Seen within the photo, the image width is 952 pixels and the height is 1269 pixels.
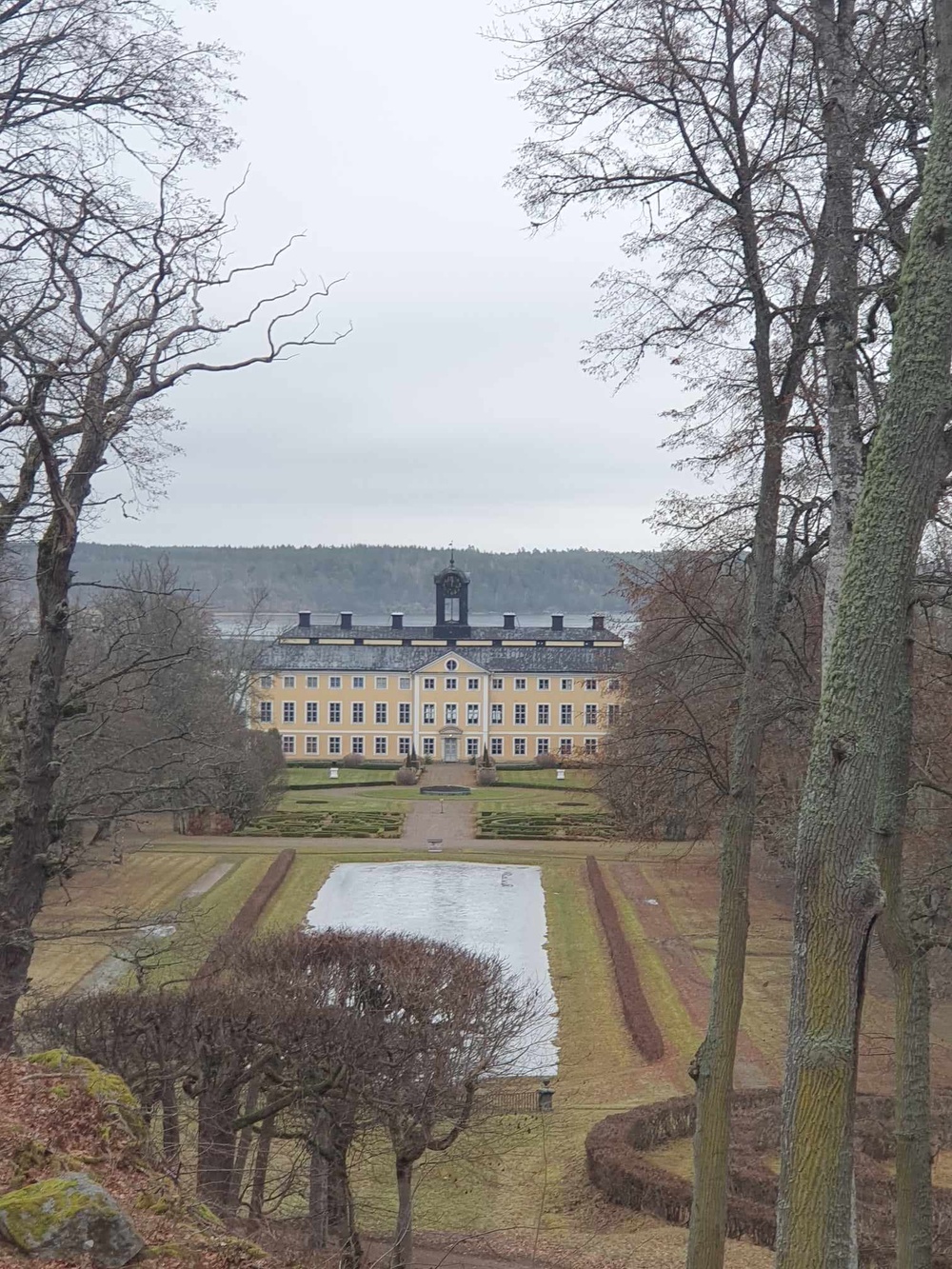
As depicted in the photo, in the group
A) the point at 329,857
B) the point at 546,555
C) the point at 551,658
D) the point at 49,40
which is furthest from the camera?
the point at 546,555

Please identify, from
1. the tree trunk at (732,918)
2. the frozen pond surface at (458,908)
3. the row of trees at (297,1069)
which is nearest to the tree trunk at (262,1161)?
the row of trees at (297,1069)

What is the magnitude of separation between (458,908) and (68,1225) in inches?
837

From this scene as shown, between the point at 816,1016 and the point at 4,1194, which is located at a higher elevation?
the point at 816,1016

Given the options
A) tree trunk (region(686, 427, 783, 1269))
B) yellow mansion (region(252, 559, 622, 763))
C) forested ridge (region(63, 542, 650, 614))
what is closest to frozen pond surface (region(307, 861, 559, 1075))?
tree trunk (region(686, 427, 783, 1269))

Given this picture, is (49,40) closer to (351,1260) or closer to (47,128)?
(47,128)

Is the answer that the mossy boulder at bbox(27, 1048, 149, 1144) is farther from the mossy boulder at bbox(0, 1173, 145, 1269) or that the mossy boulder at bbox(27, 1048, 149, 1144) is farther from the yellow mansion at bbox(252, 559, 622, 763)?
the yellow mansion at bbox(252, 559, 622, 763)

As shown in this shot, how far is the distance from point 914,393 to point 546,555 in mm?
134028

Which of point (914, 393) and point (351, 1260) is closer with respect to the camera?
point (914, 393)

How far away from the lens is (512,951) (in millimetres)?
21734

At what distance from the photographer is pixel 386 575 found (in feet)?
440

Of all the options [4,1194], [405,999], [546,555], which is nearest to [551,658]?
[405,999]

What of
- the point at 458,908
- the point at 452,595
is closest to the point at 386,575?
the point at 452,595

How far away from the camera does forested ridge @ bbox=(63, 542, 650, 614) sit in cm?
12650

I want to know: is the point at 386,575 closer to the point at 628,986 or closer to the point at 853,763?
the point at 628,986
